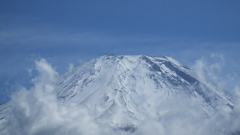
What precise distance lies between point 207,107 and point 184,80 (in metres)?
10.2

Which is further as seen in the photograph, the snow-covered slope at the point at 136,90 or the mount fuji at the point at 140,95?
the snow-covered slope at the point at 136,90

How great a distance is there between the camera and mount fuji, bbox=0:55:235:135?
86.4 m

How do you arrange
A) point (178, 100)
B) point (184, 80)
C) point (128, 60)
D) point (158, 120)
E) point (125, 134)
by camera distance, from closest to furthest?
point (125, 134) < point (158, 120) < point (178, 100) < point (184, 80) < point (128, 60)

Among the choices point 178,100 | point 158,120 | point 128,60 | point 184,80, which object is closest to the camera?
point 158,120

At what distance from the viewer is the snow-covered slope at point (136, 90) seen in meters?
88.4

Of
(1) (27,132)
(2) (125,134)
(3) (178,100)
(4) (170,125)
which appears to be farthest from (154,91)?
(1) (27,132)

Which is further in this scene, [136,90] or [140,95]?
[136,90]

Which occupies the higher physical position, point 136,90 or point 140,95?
point 136,90

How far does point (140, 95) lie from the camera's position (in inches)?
3723

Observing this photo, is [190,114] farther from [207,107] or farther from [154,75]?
[154,75]

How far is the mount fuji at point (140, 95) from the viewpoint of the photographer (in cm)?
8644

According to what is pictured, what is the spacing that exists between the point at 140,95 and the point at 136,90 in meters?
2.07

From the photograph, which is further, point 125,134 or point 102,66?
point 102,66

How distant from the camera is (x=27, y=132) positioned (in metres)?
86.7
